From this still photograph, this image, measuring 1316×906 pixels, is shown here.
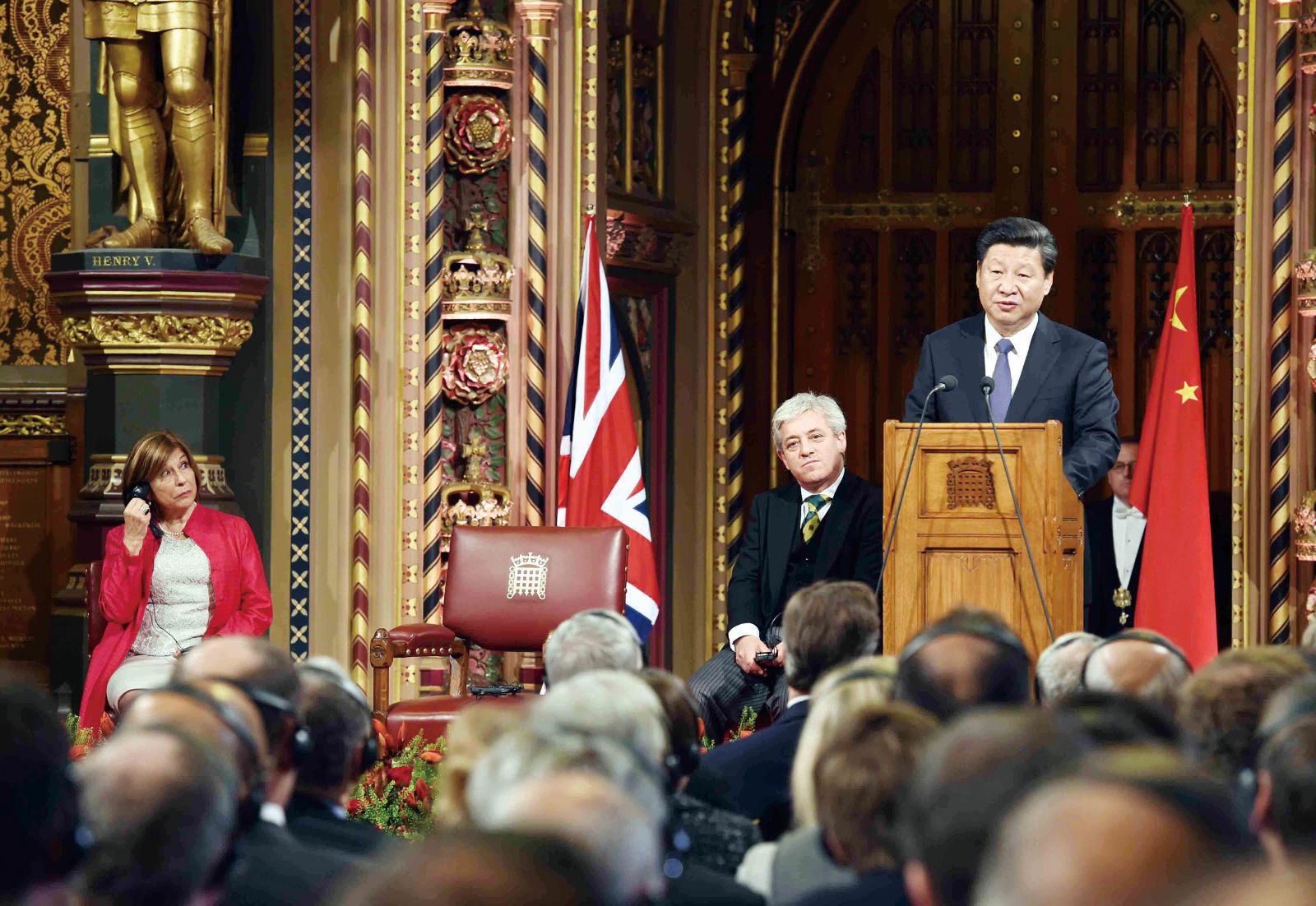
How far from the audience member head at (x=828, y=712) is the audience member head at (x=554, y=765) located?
0.39 metres

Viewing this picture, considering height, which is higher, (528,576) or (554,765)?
(554,765)

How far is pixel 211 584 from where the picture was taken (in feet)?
20.4

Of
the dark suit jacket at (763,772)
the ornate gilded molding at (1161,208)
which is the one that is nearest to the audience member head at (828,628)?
the dark suit jacket at (763,772)

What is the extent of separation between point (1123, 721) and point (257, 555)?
4.29 meters

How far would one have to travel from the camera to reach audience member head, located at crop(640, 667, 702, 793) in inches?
122

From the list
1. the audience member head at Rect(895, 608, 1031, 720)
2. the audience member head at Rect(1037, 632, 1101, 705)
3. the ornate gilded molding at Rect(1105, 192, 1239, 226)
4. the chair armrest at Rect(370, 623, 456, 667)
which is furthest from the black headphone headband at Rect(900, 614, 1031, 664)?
the ornate gilded molding at Rect(1105, 192, 1239, 226)

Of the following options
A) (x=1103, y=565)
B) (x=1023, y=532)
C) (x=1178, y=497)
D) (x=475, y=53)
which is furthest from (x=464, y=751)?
(x=1103, y=565)

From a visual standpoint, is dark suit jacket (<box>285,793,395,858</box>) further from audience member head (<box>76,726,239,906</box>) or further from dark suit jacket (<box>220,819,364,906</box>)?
audience member head (<box>76,726,239,906</box>)

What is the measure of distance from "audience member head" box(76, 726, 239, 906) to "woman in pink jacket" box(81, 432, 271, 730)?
13.4ft

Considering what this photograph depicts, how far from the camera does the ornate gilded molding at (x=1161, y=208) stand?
8602 millimetres

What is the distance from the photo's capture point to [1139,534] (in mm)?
7422

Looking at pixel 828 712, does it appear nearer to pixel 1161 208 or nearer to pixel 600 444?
pixel 600 444

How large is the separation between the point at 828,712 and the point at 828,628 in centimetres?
104

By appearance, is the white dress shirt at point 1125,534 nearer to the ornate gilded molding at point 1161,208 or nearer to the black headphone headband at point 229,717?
the ornate gilded molding at point 1161,208
